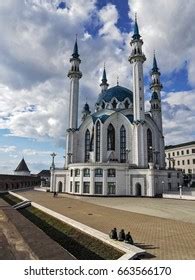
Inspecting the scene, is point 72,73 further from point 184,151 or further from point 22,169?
point 22,169

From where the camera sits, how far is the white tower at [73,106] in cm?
6284

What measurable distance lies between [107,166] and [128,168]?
14.9ft

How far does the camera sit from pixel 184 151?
79688 mm

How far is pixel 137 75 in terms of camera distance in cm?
5734

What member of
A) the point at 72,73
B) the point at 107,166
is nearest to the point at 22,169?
the point at 72,73

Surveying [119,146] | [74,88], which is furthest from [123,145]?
[74,88]

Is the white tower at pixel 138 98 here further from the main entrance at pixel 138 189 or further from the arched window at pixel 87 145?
the arched window at pixel 87 145

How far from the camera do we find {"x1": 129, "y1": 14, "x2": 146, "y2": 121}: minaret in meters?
55.3

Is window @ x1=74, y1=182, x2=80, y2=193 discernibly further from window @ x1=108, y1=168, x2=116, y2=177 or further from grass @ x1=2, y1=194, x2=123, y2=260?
grass @ x1=2, y1=194, x2=123, y2=260

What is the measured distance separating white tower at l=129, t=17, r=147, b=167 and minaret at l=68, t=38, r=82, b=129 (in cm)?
1536

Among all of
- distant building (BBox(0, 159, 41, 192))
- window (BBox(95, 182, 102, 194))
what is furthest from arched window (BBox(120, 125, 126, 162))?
distant building (BBox(0, 159, 41, 192))

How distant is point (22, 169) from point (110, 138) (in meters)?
54.4

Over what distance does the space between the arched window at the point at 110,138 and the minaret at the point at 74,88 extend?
9.53m

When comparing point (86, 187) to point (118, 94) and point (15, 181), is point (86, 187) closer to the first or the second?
point (118, 94)
